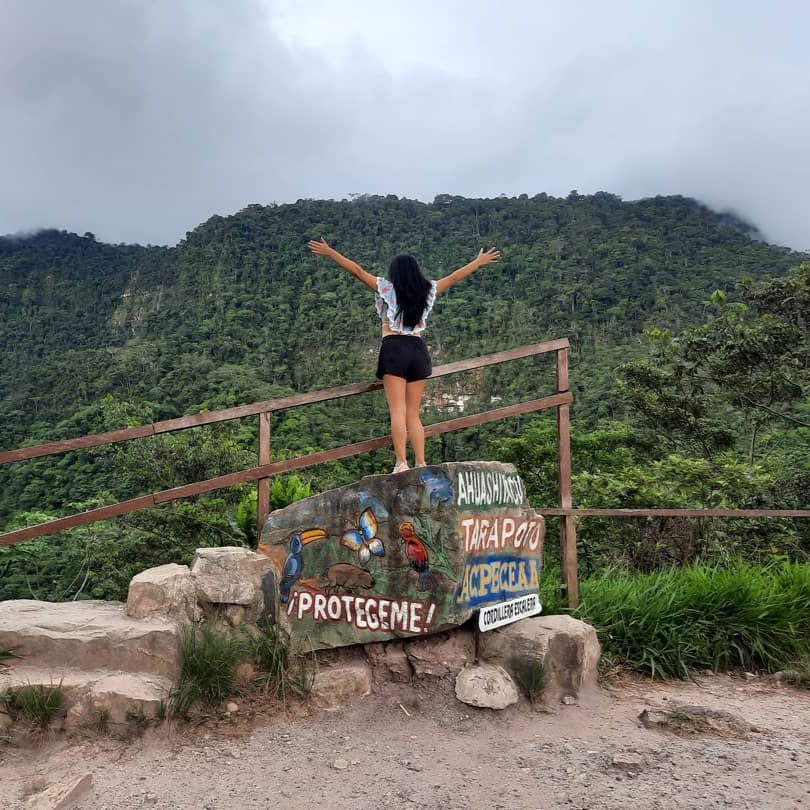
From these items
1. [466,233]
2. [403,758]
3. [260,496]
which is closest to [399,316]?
[260,496]

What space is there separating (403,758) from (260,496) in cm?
151

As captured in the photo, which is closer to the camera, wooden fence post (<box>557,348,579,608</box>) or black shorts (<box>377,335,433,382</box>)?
black shorts (<box>377,335,433,382</box>)

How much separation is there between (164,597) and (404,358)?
1.72 m

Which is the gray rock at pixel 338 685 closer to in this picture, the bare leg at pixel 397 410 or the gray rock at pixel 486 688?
the gray rock at pixel 486 688

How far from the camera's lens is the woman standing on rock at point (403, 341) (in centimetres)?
381

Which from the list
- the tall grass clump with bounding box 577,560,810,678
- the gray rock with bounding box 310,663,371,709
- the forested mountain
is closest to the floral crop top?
the gray rock with bounding box 310,663,371,709

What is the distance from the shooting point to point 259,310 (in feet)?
144

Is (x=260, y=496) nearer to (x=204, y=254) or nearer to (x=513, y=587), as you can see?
(x=513, y=587)

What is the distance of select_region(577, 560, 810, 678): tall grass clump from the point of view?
416cm

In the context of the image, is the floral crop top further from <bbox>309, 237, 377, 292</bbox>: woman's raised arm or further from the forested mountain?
the forested mountain

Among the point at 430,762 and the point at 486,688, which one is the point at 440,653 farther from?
the point at 430,762

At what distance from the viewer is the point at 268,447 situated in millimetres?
3889

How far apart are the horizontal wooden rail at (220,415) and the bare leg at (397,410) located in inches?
6.0

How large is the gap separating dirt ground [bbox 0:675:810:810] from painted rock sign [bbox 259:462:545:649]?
1.30 ft
